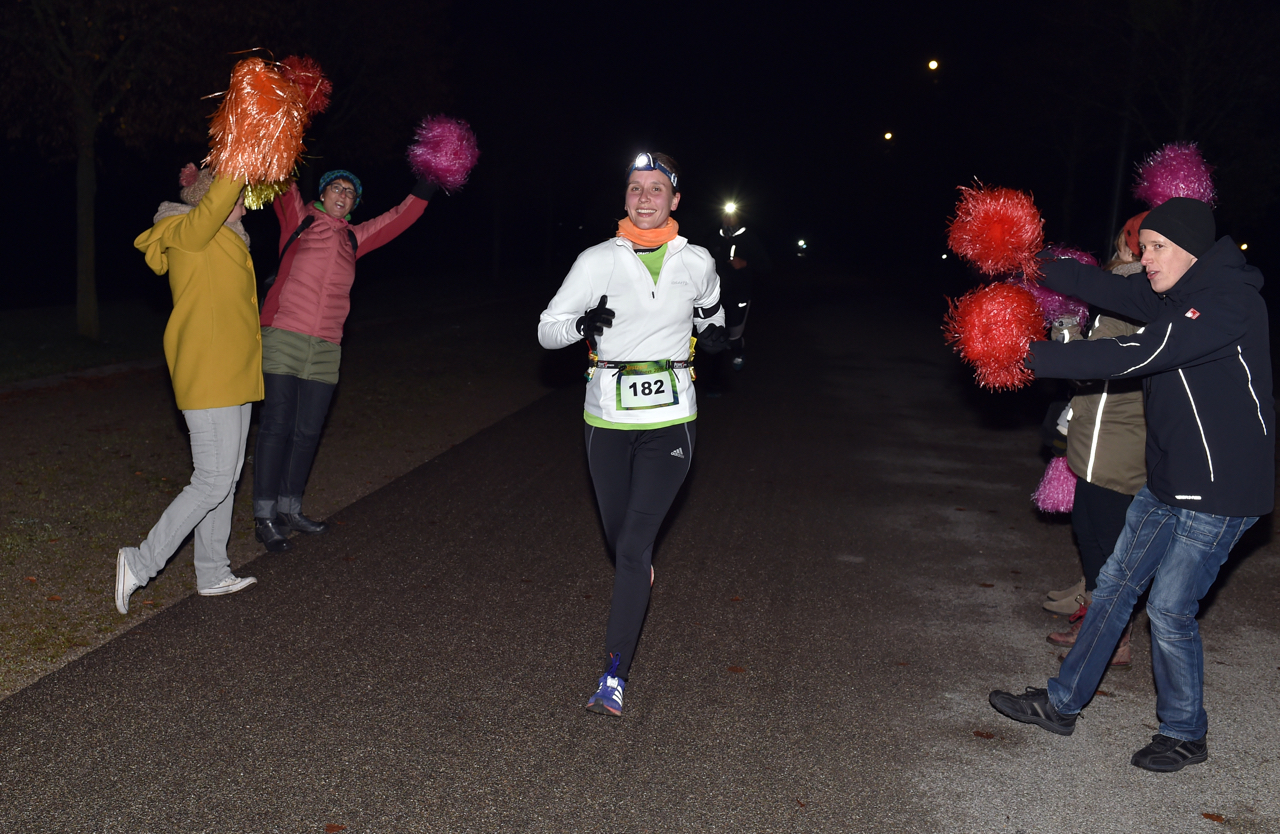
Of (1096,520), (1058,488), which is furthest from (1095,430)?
(1058,488)

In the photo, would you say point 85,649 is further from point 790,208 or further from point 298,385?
point 790,208

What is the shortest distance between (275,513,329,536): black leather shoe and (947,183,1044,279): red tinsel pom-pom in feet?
14.3

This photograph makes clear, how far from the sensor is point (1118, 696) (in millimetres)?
4656

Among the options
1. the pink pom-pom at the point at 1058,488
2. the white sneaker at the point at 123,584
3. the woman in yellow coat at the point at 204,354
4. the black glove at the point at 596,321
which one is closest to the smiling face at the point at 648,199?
the black glove at the point at 596,321

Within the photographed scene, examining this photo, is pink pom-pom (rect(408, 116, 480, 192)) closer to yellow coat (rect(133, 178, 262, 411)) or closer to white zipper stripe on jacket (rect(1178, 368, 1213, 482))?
yellow coat (rect(133, 178, 262, 411))

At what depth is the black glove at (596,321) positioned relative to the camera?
13.6 feet

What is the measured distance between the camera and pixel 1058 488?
5.43 meters

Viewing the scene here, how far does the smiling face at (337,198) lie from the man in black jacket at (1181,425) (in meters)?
4.07

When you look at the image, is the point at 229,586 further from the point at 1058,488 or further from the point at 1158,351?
the point at 1158,351

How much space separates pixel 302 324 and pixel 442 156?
137cm

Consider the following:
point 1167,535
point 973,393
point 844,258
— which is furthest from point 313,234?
point 844,258

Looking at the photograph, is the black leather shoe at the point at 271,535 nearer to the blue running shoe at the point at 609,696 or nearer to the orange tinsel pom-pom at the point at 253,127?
the orange tinsel pom-pom at the point at 253,127

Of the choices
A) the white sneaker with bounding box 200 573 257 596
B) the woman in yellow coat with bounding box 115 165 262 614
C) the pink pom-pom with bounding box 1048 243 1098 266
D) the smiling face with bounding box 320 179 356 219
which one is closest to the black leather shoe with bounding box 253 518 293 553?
the white sneaker with bounding box 200 573 257 596

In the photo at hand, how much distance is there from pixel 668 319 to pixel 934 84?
4253cm
